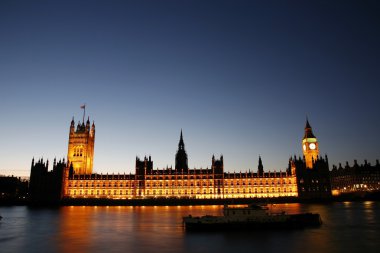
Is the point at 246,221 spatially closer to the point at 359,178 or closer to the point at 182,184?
the point at 182,184

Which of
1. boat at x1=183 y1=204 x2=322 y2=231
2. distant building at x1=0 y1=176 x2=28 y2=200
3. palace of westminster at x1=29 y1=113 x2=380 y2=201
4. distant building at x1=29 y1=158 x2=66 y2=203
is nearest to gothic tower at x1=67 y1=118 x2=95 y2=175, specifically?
palace of westminster at x1=29 y1=113 x2=380 y2=201

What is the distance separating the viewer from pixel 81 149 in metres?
137

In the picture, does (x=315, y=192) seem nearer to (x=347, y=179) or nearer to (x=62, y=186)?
(x=347, y=179)

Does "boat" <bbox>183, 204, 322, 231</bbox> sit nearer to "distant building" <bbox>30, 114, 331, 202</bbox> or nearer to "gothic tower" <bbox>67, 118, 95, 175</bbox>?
"distant building" <bbox>30, 114, 331, 202</bbox>

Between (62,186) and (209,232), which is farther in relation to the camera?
(62,186)

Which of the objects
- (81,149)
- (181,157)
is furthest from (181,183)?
(81,149)

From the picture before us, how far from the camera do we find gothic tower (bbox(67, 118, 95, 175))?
A: 443ft

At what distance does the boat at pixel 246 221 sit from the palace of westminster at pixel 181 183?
71594 millimetres

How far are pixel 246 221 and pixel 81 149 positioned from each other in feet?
358

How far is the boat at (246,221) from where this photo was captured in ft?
132

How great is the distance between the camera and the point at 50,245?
31672 mm

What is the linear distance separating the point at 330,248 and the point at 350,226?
1582cm

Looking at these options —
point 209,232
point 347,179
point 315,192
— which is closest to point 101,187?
point 315,192

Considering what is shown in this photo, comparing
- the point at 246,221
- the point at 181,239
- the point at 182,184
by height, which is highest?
the point at 182,184
